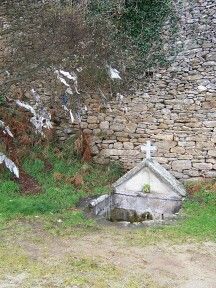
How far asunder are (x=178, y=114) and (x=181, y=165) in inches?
44.8

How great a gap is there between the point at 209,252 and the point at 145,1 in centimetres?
675

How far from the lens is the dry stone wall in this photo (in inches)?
442

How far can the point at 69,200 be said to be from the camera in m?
9.84

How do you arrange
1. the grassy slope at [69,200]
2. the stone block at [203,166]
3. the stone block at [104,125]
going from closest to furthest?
the grassy slope at [69,200] < the stone block at [203,166] < the stone block at [104,125]

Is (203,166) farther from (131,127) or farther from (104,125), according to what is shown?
(104,125)

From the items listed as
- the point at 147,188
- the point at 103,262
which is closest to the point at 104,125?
the point at 147,188

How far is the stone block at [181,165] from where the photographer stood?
11.2 metres

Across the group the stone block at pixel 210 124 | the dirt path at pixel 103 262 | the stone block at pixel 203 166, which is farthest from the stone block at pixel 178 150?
the dirt path at pixel 103 262

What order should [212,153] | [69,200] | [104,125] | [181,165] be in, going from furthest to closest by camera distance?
[104,125] → [181,165] → [212,153] → [69,200]

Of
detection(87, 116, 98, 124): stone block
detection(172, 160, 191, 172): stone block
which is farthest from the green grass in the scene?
detection(172, 160, 191, 172): stone block

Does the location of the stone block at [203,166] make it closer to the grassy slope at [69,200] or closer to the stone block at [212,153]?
the stone block at [212,153]

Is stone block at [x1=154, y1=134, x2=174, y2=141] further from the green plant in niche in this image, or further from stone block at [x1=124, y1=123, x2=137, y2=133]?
the green plant in niche

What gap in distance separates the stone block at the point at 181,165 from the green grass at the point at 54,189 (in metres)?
1.25

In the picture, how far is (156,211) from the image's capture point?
960cm
